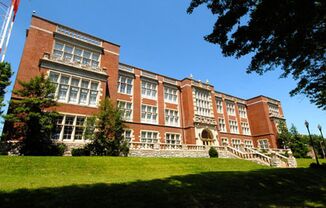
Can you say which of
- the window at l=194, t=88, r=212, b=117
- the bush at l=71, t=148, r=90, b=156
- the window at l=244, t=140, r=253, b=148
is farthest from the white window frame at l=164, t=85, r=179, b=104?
the window at l=244, t=140, r=253, b=148

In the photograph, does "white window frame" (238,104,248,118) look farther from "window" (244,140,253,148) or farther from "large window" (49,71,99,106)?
"large window" (49,71,99,106)

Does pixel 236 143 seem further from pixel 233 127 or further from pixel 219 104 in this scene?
pixel 219 104

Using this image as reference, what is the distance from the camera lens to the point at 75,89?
2167 centimetres

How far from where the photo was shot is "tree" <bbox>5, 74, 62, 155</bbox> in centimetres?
1594

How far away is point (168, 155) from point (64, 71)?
1478 cm

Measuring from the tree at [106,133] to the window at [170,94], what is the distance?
14.7m

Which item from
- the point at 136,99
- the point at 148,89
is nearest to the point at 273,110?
the point at 148,89

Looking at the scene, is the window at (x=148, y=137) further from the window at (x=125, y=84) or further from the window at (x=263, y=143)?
the window at (x=263, y=143)

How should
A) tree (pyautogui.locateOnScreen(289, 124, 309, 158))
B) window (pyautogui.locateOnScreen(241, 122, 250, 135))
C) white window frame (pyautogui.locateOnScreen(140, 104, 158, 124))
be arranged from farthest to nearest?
window (pyautogui.locateOnScreen(241, 122, 250, 135)) < tree (pyautogui.locateOnScreen(289, 124, 309, 158)) < white window frame (pyautogui.locateOnScreen(140, 104, 158, 124))

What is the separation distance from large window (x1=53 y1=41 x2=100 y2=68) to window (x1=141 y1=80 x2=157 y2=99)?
8593mm

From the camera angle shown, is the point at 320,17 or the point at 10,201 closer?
the point at 10,201

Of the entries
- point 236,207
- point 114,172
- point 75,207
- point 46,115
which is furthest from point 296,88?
point 46,115

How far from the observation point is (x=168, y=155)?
77.9ft

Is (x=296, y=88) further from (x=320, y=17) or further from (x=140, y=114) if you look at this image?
(x=140, y=114)
